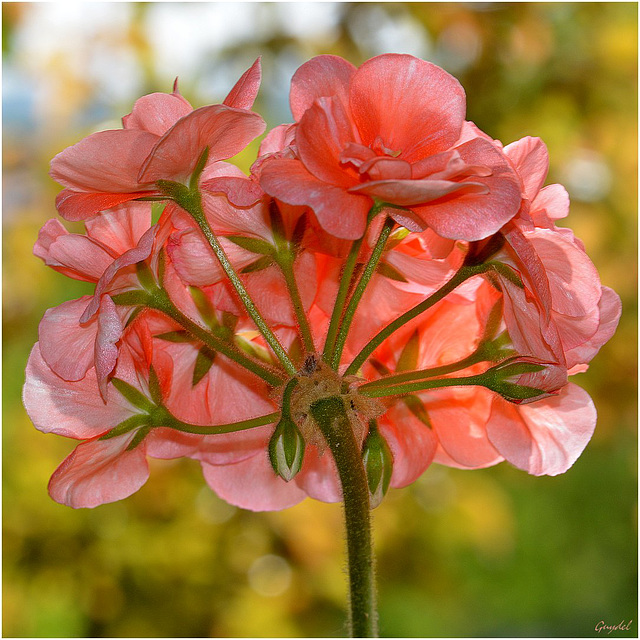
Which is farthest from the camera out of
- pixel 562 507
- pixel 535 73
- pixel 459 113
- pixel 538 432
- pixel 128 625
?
pixel 562 507

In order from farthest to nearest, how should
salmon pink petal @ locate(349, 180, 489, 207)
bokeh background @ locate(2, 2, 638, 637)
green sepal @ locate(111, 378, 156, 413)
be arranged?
bokeh background @ locate(2, 2, 638, 637)
green sepal @ locate(111, 378, 156, 413)
salmon pink petal @ locate(349, 180, 489, 207)

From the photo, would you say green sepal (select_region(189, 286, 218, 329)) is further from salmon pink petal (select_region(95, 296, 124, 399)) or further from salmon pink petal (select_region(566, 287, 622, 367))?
salmon pink petal (select_region(566, 287, 622, 367))

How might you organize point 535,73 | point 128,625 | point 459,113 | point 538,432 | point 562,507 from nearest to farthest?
point 459,113
point 538,432
point 128,625
point 535,73
point 562,507

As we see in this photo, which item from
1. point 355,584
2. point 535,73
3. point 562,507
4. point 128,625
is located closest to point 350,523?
point 355,584

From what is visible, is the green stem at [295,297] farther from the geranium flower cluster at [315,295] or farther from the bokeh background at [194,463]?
the bokeh background at [194,463]

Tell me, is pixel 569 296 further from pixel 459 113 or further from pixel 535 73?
pixel 535 73

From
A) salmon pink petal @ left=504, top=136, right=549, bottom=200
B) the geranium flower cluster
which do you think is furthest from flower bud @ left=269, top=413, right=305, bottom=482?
salmon pink petal @ left=504, top=136, right=549, bottom=200
